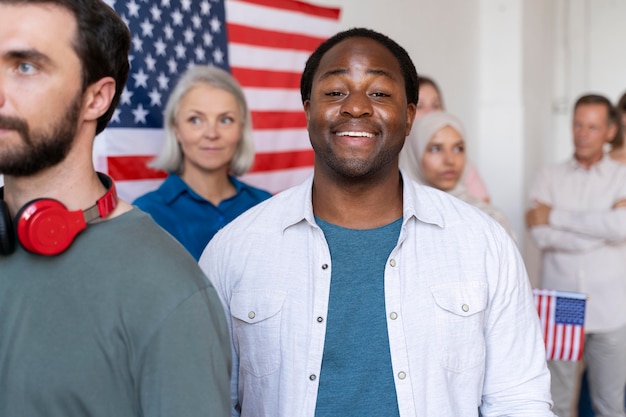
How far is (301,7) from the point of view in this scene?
12.3 feet

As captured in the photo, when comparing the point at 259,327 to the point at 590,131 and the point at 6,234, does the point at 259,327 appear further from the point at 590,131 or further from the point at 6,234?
the point at 590,131

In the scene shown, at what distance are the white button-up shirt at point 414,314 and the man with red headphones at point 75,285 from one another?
0.46 meters

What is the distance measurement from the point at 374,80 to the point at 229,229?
1.50ft

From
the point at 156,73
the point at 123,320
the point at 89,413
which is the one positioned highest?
the point at 156,73

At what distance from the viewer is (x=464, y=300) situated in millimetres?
1526

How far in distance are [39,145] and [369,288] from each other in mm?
729

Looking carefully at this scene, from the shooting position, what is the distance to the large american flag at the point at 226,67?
2.84 metres

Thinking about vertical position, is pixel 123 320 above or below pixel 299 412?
above

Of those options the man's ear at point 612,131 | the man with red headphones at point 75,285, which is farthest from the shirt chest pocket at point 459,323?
the man's ear at point 612,131

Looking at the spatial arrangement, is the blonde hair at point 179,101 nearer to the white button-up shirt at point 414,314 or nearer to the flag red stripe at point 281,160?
the flag red stripe at point 281,160

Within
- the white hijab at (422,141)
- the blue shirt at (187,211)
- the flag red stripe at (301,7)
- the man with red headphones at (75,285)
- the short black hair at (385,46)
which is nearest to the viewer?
the man with red headphones at (75,285)

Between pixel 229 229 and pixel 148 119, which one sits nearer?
pixel 229 229

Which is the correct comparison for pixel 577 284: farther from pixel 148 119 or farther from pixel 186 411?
pixel 186 411

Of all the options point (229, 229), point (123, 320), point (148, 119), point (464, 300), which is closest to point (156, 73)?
point (148, 119)
